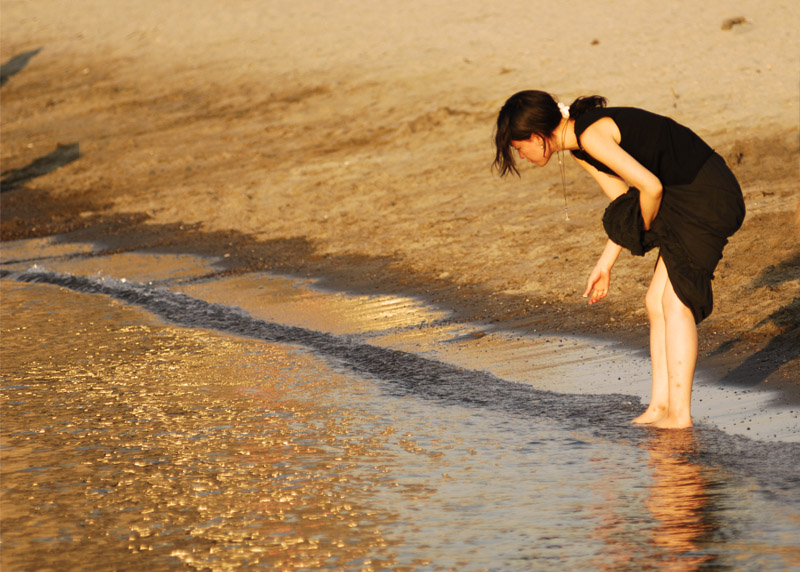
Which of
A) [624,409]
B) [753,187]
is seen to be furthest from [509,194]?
[624,409]

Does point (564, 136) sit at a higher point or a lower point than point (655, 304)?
higher

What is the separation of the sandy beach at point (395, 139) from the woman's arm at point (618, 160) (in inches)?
29.1

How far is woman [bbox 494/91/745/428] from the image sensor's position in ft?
14.9

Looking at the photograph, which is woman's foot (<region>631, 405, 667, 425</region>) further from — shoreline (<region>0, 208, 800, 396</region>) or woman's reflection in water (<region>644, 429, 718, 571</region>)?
shoreline (<region>0, 208, 800, 396</region>)

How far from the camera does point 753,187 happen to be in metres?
9.79

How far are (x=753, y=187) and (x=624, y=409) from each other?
16.4 ft

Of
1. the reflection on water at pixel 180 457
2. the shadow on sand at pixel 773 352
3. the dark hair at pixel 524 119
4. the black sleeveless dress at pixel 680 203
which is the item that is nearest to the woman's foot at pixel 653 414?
the black sleeveless dress at pixel 680 203

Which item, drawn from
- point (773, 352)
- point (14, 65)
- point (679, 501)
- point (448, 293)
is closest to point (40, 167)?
point (14, 65)

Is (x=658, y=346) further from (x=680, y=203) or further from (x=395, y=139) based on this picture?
(x=395, y=139)

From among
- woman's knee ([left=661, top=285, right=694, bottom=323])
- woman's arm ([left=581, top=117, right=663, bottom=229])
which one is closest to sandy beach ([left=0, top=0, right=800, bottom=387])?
woman's knee ([left=661, top=285, right=694, bottom=323])

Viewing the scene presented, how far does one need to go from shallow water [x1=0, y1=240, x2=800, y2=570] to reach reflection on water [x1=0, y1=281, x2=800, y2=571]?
0.01 metres

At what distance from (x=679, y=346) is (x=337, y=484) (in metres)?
1.44

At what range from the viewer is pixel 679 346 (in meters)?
4.75

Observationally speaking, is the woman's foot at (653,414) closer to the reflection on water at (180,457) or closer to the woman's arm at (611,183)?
the woman's arm at (611,183)
